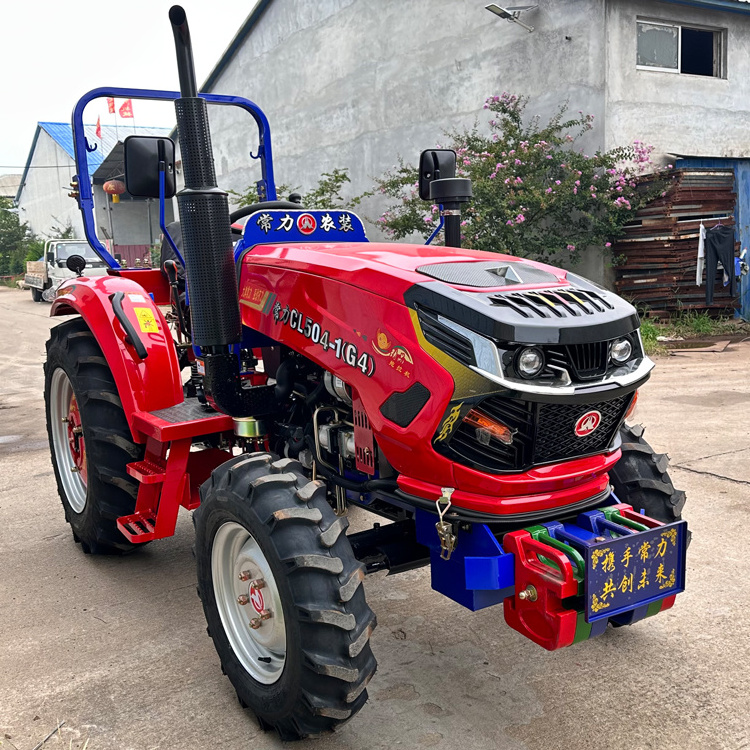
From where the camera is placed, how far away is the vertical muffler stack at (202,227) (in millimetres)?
2814

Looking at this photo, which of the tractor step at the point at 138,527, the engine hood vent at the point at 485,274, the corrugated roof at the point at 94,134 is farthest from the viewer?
→ the corrugated roof at the point at 94,134

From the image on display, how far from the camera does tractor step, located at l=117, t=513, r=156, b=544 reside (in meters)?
3.45

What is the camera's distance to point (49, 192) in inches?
1441

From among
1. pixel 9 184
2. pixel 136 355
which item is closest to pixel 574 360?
pixel 136 355

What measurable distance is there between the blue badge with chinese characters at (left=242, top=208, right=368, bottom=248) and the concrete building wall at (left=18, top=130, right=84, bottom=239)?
3192 cm

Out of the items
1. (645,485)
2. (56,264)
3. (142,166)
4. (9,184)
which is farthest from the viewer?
(9,184)

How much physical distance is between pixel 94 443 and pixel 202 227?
1310 mm

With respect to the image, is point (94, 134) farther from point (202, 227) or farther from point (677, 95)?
point (202, 227)

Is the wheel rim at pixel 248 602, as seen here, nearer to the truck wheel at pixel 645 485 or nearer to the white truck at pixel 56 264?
the truck wheel at pixel 645 485

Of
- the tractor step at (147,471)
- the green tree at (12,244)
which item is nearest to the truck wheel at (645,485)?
the tractor step at (147,471)

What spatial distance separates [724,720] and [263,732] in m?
1.48

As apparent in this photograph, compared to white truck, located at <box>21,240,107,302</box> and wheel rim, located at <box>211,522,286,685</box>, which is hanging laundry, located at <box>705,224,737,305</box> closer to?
wheel rim, located at <box>211,522,286,685</box>

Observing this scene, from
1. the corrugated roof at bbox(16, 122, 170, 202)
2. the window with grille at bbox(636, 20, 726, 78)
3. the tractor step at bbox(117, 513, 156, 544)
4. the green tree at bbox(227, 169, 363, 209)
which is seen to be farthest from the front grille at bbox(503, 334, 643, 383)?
the corrugated roof at bbox(16, 122, 170, 202)

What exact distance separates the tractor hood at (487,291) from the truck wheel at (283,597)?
665 mm
